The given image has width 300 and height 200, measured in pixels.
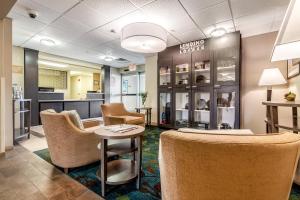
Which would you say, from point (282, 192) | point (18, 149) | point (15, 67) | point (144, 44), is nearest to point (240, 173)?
point (282, 192)

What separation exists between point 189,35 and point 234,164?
369cm

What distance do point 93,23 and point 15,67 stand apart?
11.4ft

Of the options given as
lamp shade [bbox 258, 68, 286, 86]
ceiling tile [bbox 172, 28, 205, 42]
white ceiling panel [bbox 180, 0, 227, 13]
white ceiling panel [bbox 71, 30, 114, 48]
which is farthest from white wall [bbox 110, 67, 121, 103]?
lamp shade [bbox 258, 68, 286, 86]

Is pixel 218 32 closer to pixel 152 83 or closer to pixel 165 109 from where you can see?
pixel 165 109

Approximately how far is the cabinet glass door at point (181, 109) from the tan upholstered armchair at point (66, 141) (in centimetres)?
297

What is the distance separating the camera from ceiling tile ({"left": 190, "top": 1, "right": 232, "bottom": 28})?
103 inches

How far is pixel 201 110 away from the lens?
4273 millimetres

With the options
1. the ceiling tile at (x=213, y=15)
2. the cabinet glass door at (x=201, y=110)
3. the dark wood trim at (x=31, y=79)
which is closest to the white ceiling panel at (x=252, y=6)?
the ceiling tile at (x=213, y=15)

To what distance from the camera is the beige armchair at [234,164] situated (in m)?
0.75

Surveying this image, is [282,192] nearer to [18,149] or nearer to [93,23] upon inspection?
[93,23]

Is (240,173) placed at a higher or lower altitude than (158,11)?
lower

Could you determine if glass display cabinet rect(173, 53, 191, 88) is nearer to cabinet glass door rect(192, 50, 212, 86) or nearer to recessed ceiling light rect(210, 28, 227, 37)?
cabinet glass door rect(192, 50, 212, 86)

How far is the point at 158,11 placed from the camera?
2.74 meters

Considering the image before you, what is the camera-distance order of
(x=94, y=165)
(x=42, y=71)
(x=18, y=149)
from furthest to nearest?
(x=42, y=71) → (x=18, y=149) → (x=94, y=165)
